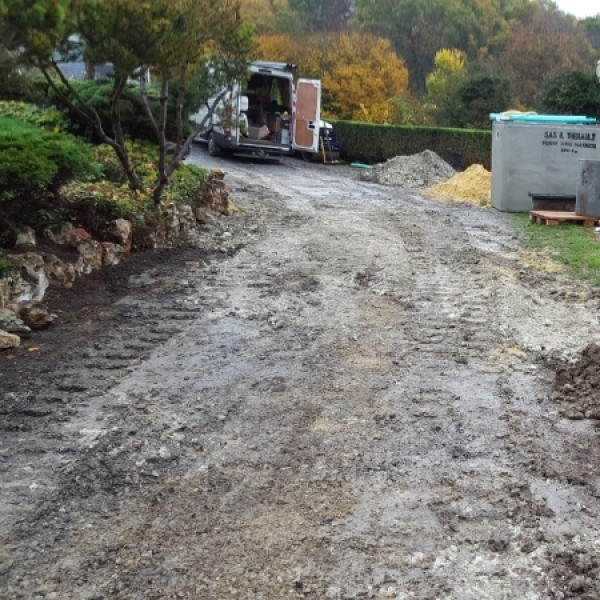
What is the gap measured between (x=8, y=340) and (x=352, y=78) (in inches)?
1080

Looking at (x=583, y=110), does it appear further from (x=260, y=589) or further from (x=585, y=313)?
(x=260, y=589)

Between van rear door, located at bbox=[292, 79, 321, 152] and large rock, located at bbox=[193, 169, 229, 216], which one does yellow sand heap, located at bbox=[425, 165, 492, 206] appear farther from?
large rock, located at bbox=[193, 169, 229, 216]

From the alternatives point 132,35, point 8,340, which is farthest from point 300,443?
point 132,35

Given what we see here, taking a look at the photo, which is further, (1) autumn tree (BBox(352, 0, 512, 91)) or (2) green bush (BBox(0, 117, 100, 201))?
(1) autumn tree (BBox(352, 0, 512, 91))

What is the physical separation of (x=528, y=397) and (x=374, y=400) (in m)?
1.13

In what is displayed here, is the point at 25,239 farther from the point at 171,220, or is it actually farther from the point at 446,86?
the point at 446,86

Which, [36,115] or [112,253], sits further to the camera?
[36,115]

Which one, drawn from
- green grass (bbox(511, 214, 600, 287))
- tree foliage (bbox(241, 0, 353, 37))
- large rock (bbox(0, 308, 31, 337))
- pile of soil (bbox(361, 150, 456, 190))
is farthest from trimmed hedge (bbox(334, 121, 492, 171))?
tree foliage (bbox(241, 0, 353, 37))

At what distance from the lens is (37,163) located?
771 cm

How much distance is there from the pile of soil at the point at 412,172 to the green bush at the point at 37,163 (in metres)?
13.1

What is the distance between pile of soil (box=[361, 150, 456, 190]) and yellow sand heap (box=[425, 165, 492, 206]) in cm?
92

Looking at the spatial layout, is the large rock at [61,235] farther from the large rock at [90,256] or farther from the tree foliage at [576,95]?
the tree foliage at [576,95]

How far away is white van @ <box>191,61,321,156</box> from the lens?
22891mm

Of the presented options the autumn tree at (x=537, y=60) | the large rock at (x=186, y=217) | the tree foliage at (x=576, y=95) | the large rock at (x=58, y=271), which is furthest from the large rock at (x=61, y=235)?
the autumn tree at (x=537, y=60)
